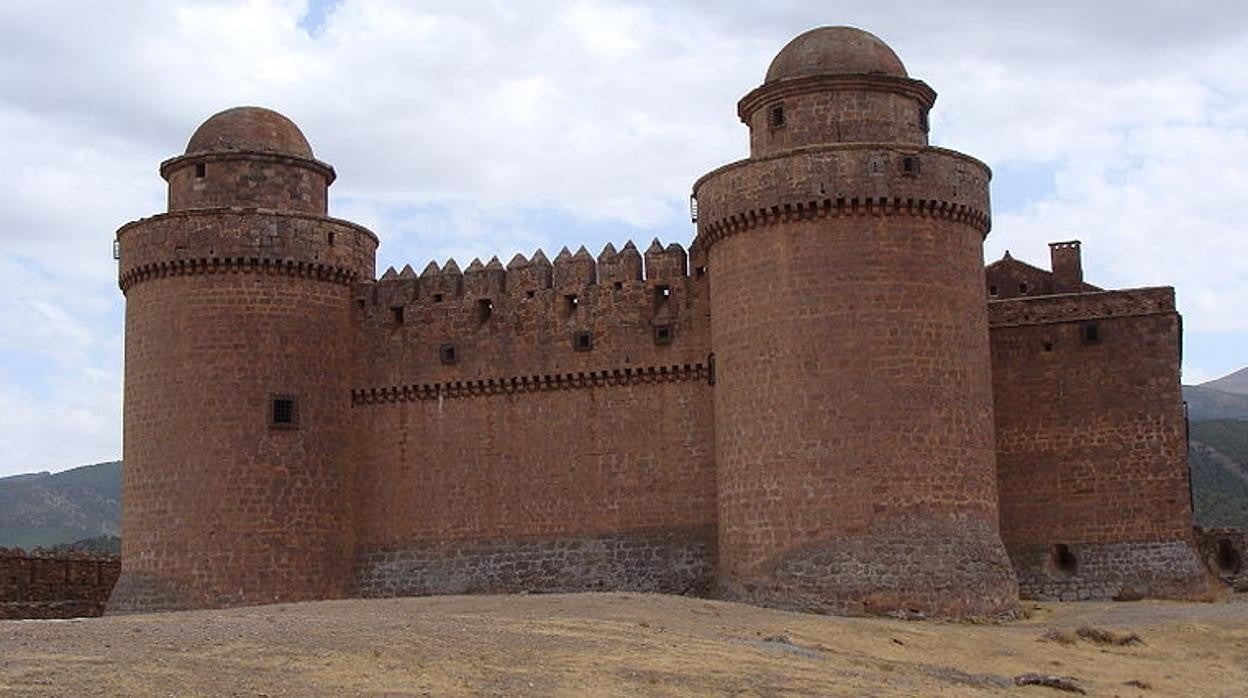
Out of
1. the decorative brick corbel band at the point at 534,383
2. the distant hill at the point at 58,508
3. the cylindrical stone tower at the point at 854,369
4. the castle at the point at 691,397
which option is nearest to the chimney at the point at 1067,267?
the castle at the point at 691,397

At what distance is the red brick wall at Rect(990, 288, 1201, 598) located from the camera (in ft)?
86.3

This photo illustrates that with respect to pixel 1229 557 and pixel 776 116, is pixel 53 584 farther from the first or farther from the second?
pixel 1229 557

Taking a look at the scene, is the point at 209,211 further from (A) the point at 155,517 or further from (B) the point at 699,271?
(B) the point at 699,271

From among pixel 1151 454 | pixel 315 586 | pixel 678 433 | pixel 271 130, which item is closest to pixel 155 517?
pixel 315 586

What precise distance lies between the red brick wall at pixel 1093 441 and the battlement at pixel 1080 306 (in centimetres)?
2

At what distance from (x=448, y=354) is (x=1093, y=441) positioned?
1123cm

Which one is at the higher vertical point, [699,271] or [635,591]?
[699,271]

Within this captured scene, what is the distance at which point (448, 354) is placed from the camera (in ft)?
94.3

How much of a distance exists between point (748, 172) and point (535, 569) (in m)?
7.73

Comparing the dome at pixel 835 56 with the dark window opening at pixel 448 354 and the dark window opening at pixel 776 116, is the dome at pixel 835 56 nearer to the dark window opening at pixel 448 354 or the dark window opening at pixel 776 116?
the dark window opening at pixel 776 116

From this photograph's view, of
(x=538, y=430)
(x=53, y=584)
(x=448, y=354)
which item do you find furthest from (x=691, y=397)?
(x=53, y=584)

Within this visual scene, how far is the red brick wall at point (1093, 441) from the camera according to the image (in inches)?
1035

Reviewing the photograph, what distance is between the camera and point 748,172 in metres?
25.0

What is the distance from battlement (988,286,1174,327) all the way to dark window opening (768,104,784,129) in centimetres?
496
